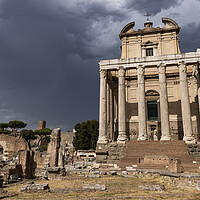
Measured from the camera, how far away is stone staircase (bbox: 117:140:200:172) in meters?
14.7

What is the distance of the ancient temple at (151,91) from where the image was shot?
2039 centimetres

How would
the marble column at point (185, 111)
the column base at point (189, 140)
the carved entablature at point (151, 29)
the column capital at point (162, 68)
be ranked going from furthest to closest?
the carved entablature at point (151, 29) → the column capital at point (162, 68) → the marble column at point (185, 111) → the column base at point (189, 140)

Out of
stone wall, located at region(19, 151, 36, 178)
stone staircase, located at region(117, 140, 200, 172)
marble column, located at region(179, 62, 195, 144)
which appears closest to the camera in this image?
stone wall, located at region(19, 151, 36, 178)

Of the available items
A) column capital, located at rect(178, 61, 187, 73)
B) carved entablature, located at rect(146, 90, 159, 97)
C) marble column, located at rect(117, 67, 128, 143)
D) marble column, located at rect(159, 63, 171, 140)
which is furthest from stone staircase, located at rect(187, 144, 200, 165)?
carved entablature, located at rect(146, 90, 159, 97)

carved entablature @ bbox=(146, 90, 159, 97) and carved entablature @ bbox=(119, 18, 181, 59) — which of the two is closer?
carved entablature @ bbox=(146, 90, 159, 97)

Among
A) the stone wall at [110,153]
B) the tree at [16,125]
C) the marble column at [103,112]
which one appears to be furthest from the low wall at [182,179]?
the tree at [16,125]

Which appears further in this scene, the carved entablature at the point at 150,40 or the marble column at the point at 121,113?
the carved entablature at the point at 150,40

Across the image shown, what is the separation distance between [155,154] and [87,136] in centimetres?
2166

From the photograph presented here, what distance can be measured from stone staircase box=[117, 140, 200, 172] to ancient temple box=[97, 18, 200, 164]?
140 cm

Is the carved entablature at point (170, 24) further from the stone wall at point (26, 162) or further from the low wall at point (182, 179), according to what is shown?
the stone wall at point (26, 162)

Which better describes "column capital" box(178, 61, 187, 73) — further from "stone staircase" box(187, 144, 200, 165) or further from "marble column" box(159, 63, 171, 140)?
"stone staircase" box(187, 144, 200, 165)

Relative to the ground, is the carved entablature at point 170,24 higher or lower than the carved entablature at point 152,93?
higher

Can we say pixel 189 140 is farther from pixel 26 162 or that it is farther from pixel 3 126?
pixel 3 126

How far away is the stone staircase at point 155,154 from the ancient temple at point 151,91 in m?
1.40
